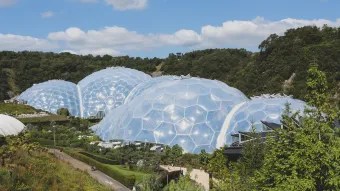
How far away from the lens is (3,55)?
97125 mm

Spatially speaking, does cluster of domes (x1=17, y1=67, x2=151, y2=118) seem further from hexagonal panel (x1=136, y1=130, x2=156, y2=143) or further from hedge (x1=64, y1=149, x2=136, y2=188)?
hedge (x1=64, y1=149, x2=136, y2=188)

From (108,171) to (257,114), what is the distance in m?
10.8

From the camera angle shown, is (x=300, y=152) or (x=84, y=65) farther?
(x=84, y=65)

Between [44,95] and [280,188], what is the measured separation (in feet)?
148

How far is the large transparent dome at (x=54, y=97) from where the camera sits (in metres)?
48.5

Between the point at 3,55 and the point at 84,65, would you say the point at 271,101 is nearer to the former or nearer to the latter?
the point at 84,65

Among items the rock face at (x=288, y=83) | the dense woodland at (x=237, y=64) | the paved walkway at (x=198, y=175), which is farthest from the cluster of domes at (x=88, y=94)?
the paved walkway at (x=198, y=175)

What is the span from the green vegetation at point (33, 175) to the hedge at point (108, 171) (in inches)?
60.6

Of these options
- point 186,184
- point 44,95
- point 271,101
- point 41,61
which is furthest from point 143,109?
point 41,61

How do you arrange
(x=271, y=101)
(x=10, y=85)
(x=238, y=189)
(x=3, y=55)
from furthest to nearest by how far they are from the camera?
(x=3, y=55)
(x=10, y=85)
(x=271, y=101)
(x=238, y=189)

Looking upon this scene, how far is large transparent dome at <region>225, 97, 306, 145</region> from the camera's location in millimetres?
25516

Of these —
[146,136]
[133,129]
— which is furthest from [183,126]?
[133,129]

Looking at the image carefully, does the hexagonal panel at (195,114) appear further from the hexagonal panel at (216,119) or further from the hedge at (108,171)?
the hedge at (108,171)

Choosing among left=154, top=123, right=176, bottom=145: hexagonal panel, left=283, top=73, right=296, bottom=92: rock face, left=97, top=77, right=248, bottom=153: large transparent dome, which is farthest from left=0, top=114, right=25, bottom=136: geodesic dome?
left=283, top=73, right=296, bottom=92: rock face
